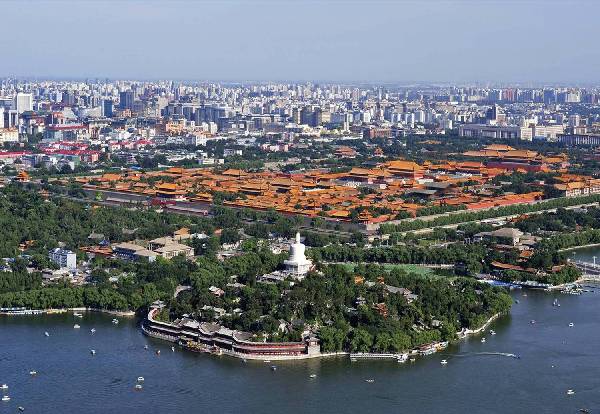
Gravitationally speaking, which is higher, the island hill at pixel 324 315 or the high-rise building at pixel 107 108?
the high-rise building at pixel 107 108

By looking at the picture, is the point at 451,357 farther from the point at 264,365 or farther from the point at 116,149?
the point at 116,149

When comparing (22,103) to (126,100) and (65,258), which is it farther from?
(65,258)

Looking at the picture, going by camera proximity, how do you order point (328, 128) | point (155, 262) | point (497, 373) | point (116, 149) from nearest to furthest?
point (497, 373) → point (155, 262) → point (116, 149) → point (328, 128)

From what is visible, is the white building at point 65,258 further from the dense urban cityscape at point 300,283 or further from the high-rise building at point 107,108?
the high-rise building at point 107,108

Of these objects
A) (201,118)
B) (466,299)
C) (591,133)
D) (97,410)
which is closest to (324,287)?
(466,299)

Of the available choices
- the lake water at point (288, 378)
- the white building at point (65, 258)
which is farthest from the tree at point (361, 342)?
the white building at point (65, 258)

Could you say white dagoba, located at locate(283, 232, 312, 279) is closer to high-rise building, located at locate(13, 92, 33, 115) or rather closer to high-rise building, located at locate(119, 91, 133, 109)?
high-rise building, located at locate(13, 92, 33, 115)

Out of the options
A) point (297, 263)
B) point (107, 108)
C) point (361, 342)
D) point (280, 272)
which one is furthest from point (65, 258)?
point (107, 108)
